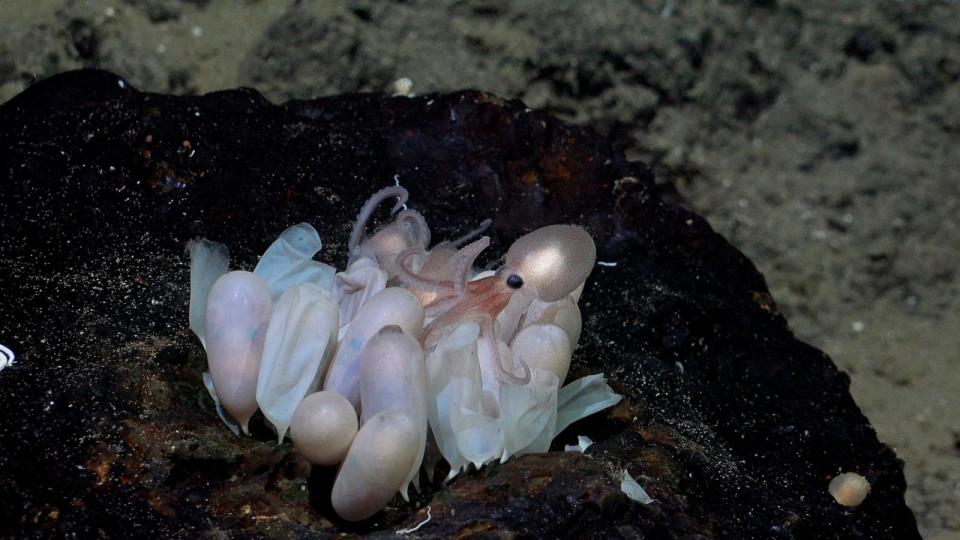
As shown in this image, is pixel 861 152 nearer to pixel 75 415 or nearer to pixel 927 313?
pixel 927 313

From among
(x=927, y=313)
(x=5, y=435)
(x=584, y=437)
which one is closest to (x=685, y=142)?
(x=927, y=313)

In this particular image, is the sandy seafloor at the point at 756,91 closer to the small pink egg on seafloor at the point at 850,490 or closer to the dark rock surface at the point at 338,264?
the dark rock surface at the point at 338,264

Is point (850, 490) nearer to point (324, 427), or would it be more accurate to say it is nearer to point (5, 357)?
point (324, 427)

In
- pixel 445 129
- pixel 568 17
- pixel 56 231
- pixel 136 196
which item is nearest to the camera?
pixel 56 231

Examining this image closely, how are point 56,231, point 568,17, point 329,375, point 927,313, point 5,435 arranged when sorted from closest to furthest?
point 5,435
point 329,375
point 56,231
point 568,17
point 927,313

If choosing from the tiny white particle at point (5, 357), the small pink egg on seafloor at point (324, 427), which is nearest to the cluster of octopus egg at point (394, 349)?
the small pink egg on seafloor at point (324, 427)

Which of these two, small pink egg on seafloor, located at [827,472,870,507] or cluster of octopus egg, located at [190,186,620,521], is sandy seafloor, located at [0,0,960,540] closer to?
small pink egg on seafloor, located at [827,472,870,507]

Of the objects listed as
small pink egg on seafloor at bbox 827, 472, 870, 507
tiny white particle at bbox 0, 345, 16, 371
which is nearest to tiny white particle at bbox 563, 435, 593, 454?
small pink egg on seafloor at bbox 827, 472, 870, 507
